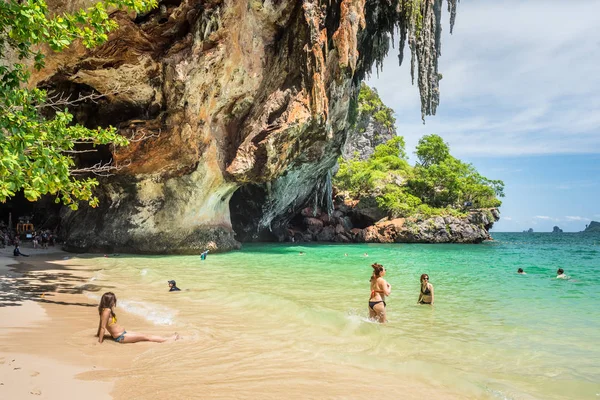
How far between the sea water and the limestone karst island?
0.15 ft

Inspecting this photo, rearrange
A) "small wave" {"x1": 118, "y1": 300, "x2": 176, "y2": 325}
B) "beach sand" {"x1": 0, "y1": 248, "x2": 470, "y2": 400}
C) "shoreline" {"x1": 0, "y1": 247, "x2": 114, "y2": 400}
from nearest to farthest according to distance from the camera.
A: "shoreline" {"x1": 0, "y1": 247, "x2": 114, "y2": 400} → "beach sand" {"x1": 0, "y1": 248, "x2": 470, "y2": 400} → "small wave" {"x1": 118, "y1": 300, "x2": 176, "y2": 325}

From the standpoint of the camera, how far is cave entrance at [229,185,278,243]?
29.0 meters

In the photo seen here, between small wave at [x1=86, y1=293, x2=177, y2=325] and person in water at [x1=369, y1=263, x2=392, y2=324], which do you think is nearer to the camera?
small wave at [x1=86, y1=293, x2=177, y2=325]

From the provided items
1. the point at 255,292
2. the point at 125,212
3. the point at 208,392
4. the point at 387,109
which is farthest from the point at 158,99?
the point at 387,109

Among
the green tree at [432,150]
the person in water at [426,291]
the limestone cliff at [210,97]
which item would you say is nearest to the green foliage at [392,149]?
the green tree at [432,150]

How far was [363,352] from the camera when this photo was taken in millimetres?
5180

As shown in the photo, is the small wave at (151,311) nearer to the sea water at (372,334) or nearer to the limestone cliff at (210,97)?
the sea water at (372,334)

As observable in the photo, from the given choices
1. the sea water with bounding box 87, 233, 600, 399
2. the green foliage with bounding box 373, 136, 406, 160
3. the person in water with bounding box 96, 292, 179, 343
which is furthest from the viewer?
the green foliage with bounding box 373, 136, 406, 160

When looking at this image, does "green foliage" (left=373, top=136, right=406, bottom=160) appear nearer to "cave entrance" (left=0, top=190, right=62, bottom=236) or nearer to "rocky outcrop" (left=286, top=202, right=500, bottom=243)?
"rocky outcrop" (left=286, top=202, right=500, bottom=243)

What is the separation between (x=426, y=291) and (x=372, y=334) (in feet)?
9.05

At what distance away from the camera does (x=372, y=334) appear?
593 cm

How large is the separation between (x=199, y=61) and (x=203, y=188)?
21.4 feet

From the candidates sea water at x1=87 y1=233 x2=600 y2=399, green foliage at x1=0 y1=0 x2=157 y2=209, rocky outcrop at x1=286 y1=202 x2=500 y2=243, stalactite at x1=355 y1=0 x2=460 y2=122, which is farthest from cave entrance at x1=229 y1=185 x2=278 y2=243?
green foliage at x1=0 y1=0 x2=157 y2=209

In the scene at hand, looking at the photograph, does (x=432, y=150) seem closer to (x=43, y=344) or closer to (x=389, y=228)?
(x=389, y=228)
